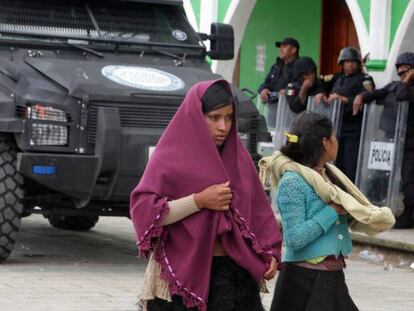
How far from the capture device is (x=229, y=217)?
194 inches

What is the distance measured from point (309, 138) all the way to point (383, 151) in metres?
7.69

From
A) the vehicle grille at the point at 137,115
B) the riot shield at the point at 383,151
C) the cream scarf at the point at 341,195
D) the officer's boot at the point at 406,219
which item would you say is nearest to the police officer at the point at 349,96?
the riot shield at the point at 383,151

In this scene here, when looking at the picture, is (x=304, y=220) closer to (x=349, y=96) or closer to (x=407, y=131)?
(x=407, y=131)

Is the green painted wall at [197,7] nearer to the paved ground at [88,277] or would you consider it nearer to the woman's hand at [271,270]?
the paved ground at [88,277]

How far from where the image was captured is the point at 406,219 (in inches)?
504

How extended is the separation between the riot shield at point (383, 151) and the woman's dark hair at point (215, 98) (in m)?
7.95

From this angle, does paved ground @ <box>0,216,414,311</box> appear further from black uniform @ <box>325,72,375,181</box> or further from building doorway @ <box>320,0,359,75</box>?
building doorway @ <box>320,0,359,75</box>

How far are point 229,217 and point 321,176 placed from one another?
0.77m

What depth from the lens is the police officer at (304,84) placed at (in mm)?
13914

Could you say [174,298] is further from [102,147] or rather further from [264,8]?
[264,8]

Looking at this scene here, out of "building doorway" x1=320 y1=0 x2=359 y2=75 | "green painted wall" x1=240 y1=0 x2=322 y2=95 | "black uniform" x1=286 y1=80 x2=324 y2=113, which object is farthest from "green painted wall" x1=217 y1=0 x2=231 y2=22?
"black uniform" x1=286 y1=80 x2=324 y2=113

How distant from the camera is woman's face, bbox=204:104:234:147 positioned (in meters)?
4.91

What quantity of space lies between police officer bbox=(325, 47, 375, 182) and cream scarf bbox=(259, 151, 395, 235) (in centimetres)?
757

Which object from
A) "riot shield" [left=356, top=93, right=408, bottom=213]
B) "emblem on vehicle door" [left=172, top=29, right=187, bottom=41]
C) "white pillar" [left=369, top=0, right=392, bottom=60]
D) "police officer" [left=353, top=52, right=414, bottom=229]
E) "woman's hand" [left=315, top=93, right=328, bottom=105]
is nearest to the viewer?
"emblem on vehicle door" [left=172, top=29, right=187, bottom=41]
